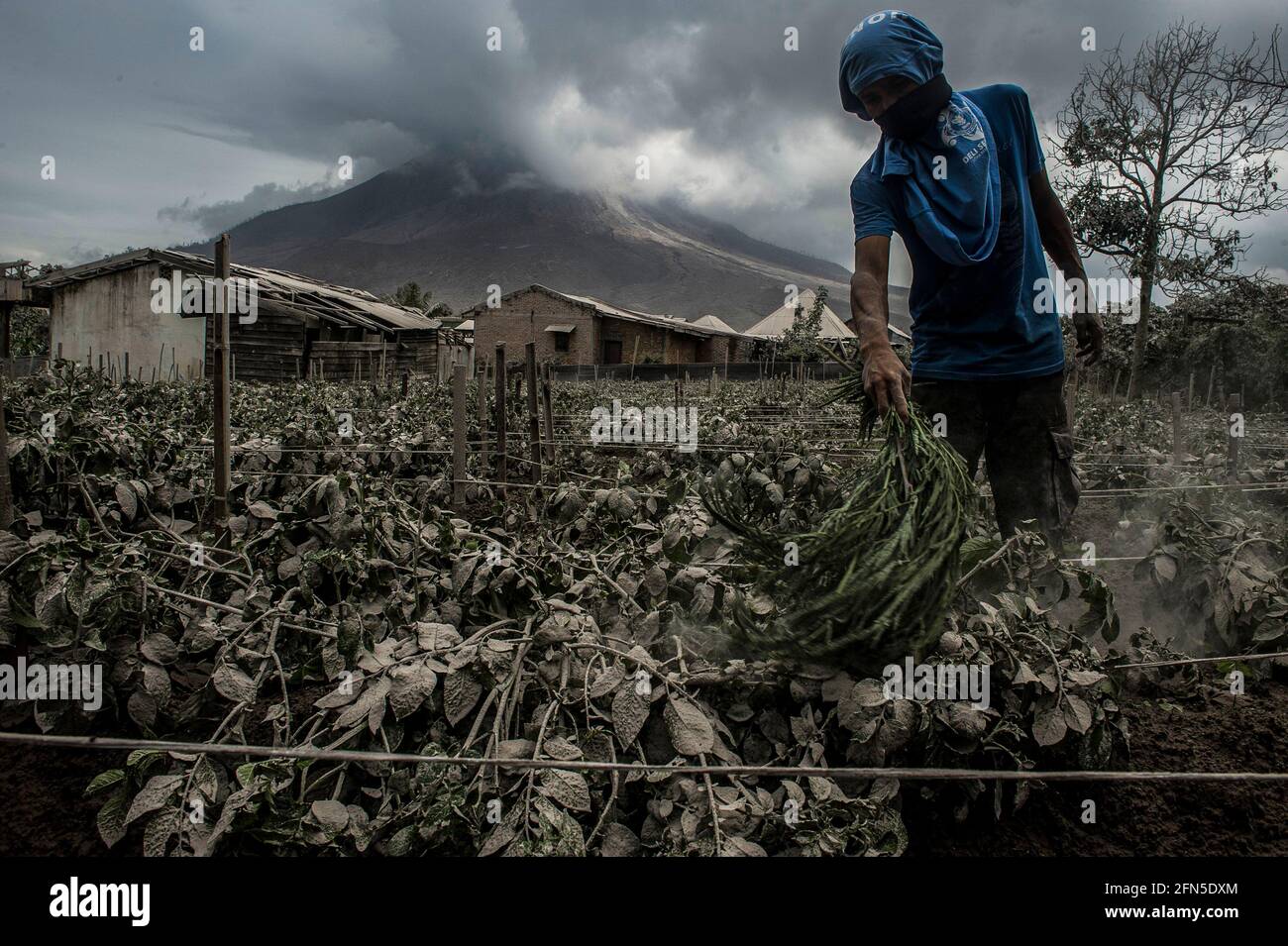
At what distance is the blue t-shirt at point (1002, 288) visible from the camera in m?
2.45

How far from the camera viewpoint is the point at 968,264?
7.54 ft

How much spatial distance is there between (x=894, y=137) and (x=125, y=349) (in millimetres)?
19563

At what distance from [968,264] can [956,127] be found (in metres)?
0.38

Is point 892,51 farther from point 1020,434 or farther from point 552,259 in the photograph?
point 552,259

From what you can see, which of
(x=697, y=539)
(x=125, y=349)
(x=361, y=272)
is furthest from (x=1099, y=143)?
(x=361, y=272)

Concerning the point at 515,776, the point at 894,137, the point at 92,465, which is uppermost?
the point at 894,137

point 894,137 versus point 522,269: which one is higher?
point 522,269

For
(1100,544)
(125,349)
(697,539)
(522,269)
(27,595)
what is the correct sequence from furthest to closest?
(522,269) → (125,349) → (1100,544) → (697,539) → (27,595)

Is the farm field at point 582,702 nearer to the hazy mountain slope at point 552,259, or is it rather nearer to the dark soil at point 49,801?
the dark soil at point 49,801

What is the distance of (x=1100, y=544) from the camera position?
423 cm

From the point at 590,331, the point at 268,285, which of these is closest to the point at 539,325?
the point at 590,331

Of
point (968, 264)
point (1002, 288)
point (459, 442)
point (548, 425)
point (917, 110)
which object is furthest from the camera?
point (548, 425)

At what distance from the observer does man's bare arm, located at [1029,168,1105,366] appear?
259 cm

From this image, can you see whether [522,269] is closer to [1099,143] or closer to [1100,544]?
[1099,143]
